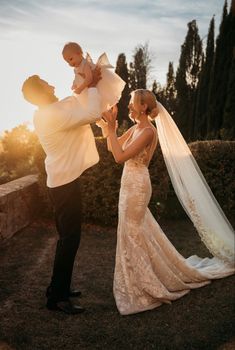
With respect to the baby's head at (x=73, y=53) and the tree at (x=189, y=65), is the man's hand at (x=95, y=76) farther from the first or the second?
the tree at (x=189, y=65)

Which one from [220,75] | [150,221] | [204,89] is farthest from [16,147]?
[204,89]

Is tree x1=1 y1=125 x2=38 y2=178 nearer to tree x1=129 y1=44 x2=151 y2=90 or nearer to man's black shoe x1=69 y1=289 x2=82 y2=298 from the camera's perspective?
man's black shoe x1=69 y1=289 x2=82 y2=298

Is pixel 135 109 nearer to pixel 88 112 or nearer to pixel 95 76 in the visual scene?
pixel 95 76

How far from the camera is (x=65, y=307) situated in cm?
422

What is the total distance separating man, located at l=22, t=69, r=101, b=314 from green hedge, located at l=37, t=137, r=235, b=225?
339 centimetres

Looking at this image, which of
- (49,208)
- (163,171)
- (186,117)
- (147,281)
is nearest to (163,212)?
(163,171)

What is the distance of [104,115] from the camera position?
4.20 m

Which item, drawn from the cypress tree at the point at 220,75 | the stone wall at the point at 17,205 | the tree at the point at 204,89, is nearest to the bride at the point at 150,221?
the stone wall at the point at 17,205

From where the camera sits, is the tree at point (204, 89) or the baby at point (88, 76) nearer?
the baby at point (88, 76)

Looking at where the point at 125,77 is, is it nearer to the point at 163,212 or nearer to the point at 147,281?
the point at 163,212

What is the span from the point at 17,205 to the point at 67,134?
3.34 meters

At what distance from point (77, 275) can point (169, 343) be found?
6.59ft

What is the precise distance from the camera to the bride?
14.2ft

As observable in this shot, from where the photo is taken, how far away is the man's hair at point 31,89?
3967 mm
